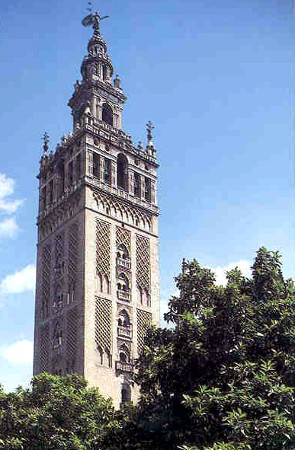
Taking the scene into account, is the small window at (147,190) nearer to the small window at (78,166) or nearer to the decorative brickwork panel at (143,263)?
the decorative brickwork panel at (143,263)

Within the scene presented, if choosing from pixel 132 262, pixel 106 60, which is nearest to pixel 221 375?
pixel 132 262

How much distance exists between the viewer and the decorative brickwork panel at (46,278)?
56.3m

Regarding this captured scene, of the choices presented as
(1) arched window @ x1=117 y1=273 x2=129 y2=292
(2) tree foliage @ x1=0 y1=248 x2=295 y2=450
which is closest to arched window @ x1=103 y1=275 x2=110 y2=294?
(1) arched window @ x1=117 y1=273 x2=129 y2=292

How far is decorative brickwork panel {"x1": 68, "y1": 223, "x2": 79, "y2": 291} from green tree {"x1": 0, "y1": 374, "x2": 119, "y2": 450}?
16.1m

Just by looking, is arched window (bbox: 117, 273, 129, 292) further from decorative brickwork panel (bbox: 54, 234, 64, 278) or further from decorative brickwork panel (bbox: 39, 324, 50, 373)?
decorative brickwork panel (bbox: 39, 324, 50, 373)

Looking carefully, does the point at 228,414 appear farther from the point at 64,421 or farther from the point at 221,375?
the point at 64,421

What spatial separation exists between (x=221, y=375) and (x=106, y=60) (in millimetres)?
44890

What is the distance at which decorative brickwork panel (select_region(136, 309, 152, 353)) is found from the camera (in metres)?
52.8

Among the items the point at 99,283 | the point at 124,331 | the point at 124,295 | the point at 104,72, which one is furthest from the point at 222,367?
the point at 104,72

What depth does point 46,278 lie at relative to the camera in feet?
188

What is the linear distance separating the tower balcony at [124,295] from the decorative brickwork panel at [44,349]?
270 inches

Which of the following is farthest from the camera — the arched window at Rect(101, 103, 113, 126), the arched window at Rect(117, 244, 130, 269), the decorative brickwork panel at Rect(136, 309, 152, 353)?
the arched window at Rect(101, 103, 113, 126)

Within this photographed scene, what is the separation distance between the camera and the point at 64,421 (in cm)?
3497

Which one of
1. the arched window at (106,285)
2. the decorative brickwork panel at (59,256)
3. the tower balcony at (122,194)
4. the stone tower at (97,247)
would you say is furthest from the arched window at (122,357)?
the tower balcony at (122,194)
